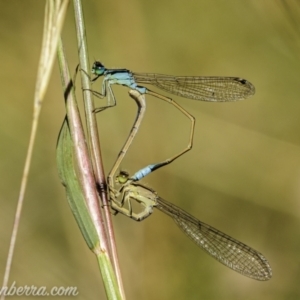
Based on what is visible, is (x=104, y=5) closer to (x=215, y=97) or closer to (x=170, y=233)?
(x=215, y=97)

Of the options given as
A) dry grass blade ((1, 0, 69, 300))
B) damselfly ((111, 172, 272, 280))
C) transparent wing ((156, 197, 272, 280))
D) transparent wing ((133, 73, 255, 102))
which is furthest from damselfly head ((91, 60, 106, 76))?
dry grass blade ((1, 0, 69, 300))

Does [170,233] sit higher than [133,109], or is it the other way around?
[133,109]

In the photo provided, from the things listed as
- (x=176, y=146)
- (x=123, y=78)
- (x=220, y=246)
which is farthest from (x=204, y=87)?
(x=220, y=246)

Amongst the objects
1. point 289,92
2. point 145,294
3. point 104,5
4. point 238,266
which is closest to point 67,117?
point 238,266

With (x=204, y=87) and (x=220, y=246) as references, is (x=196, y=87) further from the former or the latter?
(x=220, y=246)

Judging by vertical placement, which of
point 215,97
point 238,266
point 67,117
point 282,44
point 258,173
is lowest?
point 238,266

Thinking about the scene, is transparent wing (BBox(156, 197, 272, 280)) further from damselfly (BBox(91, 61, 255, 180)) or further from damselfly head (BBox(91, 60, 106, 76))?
damselfly head (BBox(91, 60, 106, 76))

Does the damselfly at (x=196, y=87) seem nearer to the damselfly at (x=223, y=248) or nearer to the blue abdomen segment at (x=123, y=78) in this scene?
the blue abdomen segment at (x=123, y=78)

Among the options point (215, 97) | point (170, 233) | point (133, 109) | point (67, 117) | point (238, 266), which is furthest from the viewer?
point (133, 109)
